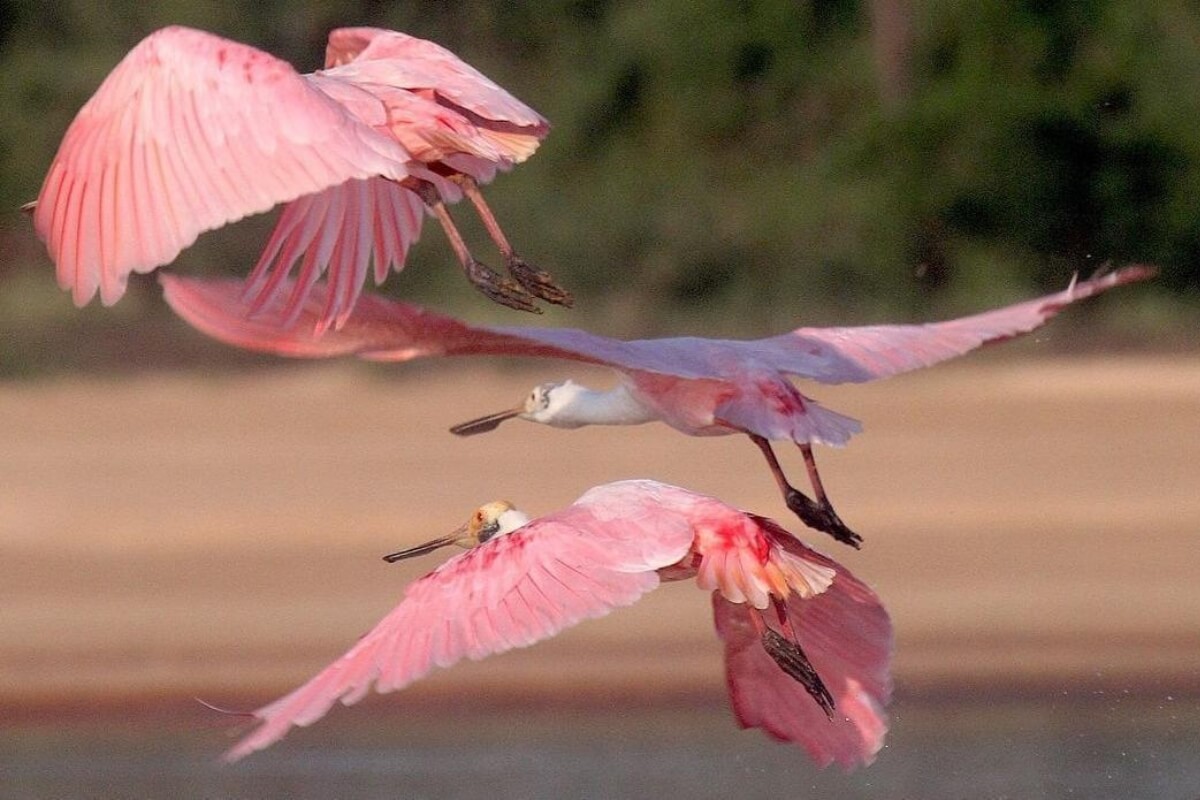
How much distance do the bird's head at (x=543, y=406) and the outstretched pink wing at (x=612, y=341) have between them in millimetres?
1026

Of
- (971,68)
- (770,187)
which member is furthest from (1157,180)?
(770,187)

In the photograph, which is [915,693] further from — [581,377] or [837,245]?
[837,245]

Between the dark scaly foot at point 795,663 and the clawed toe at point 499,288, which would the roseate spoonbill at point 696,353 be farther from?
the dark scaly foot at point 795,663

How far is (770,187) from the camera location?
1032 inches

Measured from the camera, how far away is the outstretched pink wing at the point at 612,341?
718 cm

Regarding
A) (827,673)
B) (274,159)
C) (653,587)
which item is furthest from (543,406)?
(274,159)

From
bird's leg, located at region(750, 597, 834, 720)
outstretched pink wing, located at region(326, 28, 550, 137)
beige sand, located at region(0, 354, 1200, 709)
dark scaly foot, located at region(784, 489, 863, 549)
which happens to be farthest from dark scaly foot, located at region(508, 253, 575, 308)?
beige sand, located at region(0, 354, 1200, 709)

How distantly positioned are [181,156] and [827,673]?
2.47 metres

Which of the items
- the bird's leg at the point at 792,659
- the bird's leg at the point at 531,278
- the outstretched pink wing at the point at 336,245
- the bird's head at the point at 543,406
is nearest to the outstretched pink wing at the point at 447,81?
the bird's leg at the point at 531,278

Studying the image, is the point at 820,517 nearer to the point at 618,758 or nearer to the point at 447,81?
the point at 447,81

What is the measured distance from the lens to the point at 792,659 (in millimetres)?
8156

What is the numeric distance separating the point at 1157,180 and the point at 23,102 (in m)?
10.3

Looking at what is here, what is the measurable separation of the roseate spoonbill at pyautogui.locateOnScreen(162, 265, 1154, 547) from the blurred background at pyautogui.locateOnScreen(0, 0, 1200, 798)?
315cm

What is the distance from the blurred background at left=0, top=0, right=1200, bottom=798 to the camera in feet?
40.9
